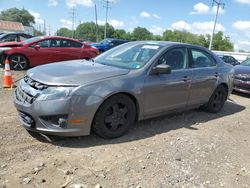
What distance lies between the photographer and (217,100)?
620cm

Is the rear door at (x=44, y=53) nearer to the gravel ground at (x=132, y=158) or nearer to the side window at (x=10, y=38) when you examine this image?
the side window at (x=10, y=38)

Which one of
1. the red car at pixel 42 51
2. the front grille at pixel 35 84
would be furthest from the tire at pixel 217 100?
the red car at pixel 42 51

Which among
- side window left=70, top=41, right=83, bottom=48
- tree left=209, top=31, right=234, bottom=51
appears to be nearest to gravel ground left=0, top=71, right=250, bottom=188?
side window left=70, top=41, right=83, bottom=48

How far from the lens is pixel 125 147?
12.7 feet

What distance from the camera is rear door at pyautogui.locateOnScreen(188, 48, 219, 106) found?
5262mm

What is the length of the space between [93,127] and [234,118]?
3.65 metres

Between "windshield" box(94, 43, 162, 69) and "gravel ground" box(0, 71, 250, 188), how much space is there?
1.16 m

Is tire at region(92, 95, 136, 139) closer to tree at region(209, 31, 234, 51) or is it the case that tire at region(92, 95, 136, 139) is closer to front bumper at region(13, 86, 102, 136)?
front bumper at region(13, 86, 102, 136)

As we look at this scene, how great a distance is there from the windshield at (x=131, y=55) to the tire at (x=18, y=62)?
5.78 m

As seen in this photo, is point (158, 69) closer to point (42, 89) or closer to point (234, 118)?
point (42, 89)

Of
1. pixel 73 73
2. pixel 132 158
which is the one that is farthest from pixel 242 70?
pixel 73 73

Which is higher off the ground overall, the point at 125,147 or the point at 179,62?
the point at 179,62

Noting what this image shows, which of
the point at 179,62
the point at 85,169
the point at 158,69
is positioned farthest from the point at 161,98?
the point at 85,169

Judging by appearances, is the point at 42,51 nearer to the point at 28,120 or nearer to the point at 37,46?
the point at 37,46
